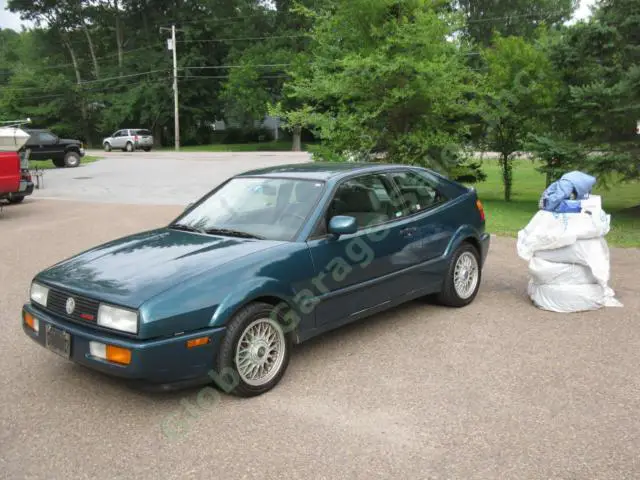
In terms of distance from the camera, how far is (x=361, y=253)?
15.8ft

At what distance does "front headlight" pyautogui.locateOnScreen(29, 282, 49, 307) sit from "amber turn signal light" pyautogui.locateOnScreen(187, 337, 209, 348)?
1169mm

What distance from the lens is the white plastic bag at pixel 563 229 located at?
567 centimetres

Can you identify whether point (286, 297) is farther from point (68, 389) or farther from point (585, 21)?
point (585, 21)

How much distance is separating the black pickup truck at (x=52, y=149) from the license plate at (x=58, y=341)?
25.3 m

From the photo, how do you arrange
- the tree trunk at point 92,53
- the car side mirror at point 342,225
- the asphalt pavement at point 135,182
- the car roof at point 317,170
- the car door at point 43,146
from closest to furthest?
the car side mirror at point 342,225, the car roof at point 317,170, the asphalt pavement at point 135,182, the car door at point 43,146, the tree trunk at point 92,53

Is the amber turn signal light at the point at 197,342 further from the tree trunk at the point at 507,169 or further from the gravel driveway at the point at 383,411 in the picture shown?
the tree trunk at the point at 507,169

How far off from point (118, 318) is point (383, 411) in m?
1.69

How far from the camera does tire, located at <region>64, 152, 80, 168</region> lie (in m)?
27.6

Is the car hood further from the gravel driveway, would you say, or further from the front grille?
the gravel driveway

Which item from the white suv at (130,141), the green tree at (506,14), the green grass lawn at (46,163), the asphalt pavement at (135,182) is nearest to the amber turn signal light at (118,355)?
the asphalt pavement at (135,182)

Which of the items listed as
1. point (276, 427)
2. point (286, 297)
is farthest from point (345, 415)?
point (286, 297)

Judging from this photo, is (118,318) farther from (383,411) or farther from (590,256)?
(590,256)

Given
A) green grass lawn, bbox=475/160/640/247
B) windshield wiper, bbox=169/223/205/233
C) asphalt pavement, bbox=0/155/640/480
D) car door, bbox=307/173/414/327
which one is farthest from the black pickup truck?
car door, bbox=307/173/414/327

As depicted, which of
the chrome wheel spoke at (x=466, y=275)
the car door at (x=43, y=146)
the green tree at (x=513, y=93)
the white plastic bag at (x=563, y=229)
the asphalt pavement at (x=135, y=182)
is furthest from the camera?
the car door at (x=43, y=146)
